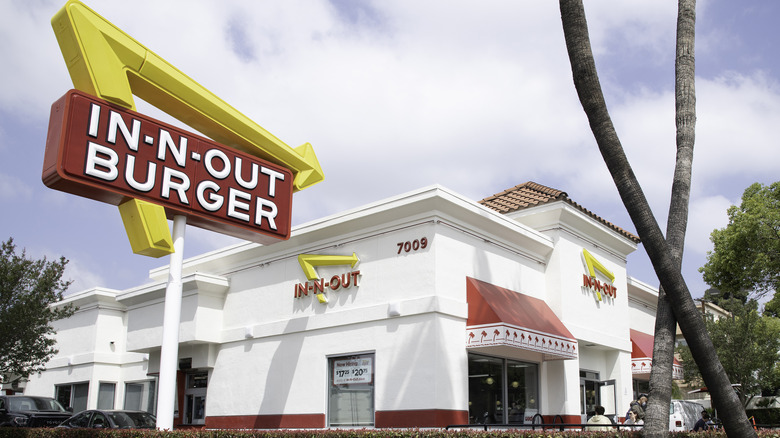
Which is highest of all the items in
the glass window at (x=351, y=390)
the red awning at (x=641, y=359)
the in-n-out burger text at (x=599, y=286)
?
the in-n-out burger text at (x=599, y=286)

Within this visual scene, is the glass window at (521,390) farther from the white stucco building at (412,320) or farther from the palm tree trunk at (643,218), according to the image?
the palm tree trunk at (643,218)

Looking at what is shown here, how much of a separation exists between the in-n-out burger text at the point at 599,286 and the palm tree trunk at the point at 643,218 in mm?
11351

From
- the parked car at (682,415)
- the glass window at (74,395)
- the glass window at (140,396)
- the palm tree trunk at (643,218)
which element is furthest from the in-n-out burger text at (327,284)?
the glass window at (74,395)

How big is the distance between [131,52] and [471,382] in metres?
10.7

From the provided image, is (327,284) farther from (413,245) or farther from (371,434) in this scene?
(371,434)

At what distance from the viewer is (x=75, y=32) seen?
1188 centimetres

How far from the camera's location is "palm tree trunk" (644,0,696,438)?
8.84 meters

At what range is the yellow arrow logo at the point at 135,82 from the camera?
1202 cm

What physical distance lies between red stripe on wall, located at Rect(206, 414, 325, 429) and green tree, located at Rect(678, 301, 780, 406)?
22.4 meters

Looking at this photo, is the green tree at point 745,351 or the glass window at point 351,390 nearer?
the glass window at point 351,390

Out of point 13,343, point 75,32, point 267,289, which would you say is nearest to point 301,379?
point 267,289

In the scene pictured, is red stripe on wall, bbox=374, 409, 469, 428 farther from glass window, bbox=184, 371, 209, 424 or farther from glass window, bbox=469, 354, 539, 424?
glass window, bbox=184, 371, 209, 424

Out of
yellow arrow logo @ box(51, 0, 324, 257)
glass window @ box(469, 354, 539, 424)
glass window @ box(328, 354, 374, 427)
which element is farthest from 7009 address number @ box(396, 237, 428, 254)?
yellow arrow logo @ box(51, 0, 324, 257)

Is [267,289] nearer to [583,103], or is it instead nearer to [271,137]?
[271,137]
